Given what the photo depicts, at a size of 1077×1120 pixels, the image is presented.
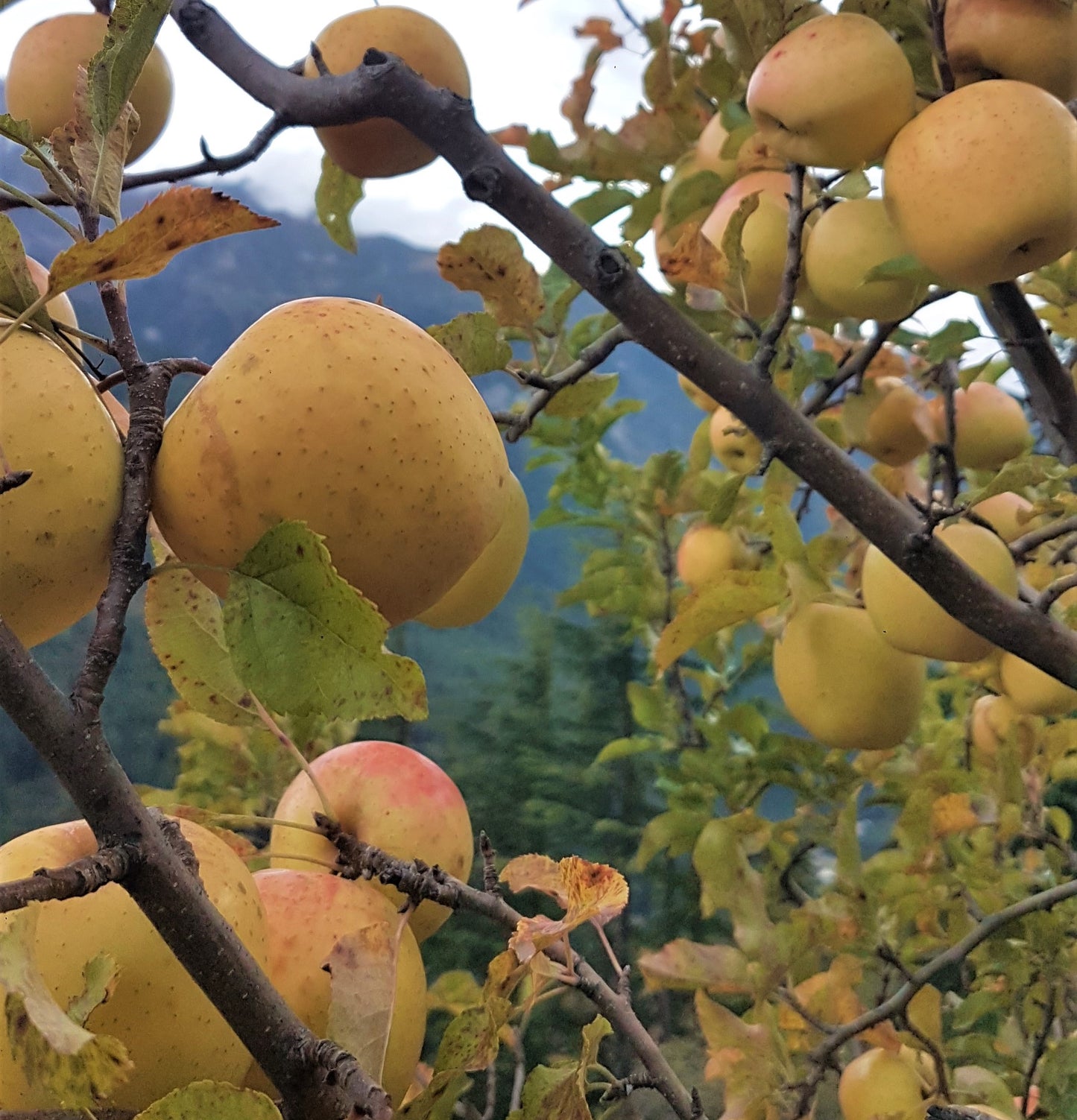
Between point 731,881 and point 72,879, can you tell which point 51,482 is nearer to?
point 72,879

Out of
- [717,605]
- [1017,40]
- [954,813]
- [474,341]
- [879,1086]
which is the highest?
[1017,40]

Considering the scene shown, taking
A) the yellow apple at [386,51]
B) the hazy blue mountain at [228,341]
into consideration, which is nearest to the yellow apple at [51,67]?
the yellow apple at [386,51]

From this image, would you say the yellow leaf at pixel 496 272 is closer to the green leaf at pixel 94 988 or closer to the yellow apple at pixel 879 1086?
the green leaf at pixel 94 988

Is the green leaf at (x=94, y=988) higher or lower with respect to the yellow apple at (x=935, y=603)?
lower

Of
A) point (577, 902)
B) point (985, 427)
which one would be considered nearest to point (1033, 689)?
point (985, 427)

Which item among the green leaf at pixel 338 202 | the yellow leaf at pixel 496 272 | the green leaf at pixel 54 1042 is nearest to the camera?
the green leaf at pixel 54 1042

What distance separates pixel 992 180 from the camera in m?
0.52

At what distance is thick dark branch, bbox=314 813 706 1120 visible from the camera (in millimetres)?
420

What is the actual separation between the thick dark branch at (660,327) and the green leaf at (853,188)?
0.43 feet

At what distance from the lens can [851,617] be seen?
824 mm

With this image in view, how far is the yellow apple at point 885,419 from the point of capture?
3.17ft

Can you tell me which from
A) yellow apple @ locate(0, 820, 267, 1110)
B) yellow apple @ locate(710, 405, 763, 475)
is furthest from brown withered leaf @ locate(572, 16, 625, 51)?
yellow apple @ locate(0, 820, 267, 1110)

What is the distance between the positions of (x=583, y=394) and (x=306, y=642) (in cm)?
50

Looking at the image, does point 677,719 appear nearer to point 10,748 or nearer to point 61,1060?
point 61,1060
